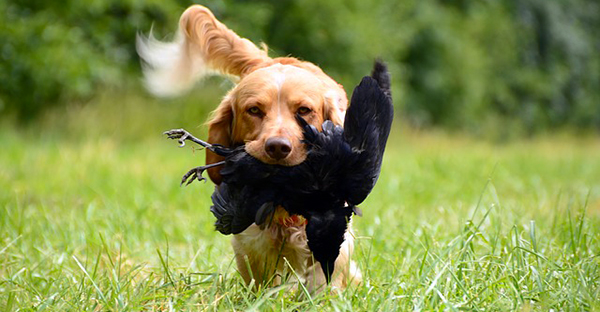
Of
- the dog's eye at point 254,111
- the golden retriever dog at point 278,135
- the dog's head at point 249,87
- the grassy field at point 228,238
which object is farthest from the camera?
the dog's eye at point 254,111

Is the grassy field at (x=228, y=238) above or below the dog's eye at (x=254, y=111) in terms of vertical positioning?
below

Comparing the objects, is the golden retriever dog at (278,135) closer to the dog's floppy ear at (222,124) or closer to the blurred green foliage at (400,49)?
the dog's floppy ear at (222,124)

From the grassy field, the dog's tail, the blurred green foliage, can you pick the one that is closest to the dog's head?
the dog's tail

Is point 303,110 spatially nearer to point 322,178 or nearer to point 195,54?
point 322,178

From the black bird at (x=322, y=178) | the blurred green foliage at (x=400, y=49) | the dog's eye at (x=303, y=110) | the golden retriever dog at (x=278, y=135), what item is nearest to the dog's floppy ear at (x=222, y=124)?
the golden retriever dog at (x=278, y=135)

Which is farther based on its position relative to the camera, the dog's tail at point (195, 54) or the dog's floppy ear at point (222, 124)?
the dog's tail at point (195, 54)

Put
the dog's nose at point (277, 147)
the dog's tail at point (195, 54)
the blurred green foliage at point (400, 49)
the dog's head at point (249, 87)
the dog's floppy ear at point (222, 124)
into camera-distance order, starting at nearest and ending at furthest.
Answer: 1. the dog's nose at point (277, 147)
2. the dog's head at point (249, 87)
3. the dog's floppy ear at point (222, 124)
4. the dog's tail at point (195, 54)
5. the blurred green foliage at point (400, 49)

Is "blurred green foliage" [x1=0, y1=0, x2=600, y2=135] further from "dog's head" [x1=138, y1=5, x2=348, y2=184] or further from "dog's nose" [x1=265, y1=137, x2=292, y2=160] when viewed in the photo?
"dog's nose" [x1=265, y1=137, x2=292, y2=160]

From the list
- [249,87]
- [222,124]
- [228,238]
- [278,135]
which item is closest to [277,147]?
[278,135]

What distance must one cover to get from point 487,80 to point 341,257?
67.3ft

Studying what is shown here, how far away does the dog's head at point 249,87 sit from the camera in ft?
9.62

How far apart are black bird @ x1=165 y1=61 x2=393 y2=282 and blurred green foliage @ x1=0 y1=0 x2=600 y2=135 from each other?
4.14 meters

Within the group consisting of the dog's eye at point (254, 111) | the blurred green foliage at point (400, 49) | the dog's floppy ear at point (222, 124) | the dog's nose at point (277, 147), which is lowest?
the blurred green foliage at point (400, 49)

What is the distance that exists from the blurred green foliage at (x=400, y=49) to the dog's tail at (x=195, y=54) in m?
2.01
